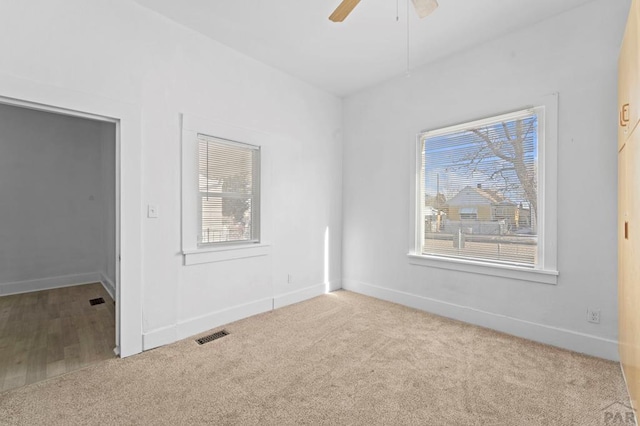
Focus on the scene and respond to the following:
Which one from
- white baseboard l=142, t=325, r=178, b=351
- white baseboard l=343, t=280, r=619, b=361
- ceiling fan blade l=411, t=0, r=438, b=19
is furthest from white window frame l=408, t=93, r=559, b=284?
white baseboard l=142, t=325, r=178, b=351

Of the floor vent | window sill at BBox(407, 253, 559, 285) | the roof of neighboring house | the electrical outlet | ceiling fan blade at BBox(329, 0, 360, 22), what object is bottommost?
the floor vent

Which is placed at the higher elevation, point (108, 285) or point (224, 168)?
point (224, 168)

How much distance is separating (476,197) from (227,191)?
2.81m

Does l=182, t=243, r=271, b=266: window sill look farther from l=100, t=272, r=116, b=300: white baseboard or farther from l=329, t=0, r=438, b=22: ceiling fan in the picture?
l=329, t=0, r=438, b=22: ceiling fan

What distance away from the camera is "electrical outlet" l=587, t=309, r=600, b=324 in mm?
2527

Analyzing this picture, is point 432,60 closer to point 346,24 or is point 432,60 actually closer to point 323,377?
point 346,24

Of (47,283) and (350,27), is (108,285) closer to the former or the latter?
(47,283)

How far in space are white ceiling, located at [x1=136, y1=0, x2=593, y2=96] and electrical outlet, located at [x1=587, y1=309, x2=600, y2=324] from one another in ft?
8.71

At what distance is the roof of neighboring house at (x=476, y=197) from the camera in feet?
10.4

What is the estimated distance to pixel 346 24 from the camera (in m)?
2.88

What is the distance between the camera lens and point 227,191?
3.36 metres

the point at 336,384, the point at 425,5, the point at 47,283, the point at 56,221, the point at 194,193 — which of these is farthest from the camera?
the point at 56,221

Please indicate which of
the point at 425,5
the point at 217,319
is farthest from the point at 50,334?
the point at 425,5

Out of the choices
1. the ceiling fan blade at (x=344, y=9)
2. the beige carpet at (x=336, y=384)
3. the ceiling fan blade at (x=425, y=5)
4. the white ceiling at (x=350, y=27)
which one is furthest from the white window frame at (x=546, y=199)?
Answer: the ceiling fan blade at (x=344, y=9)
